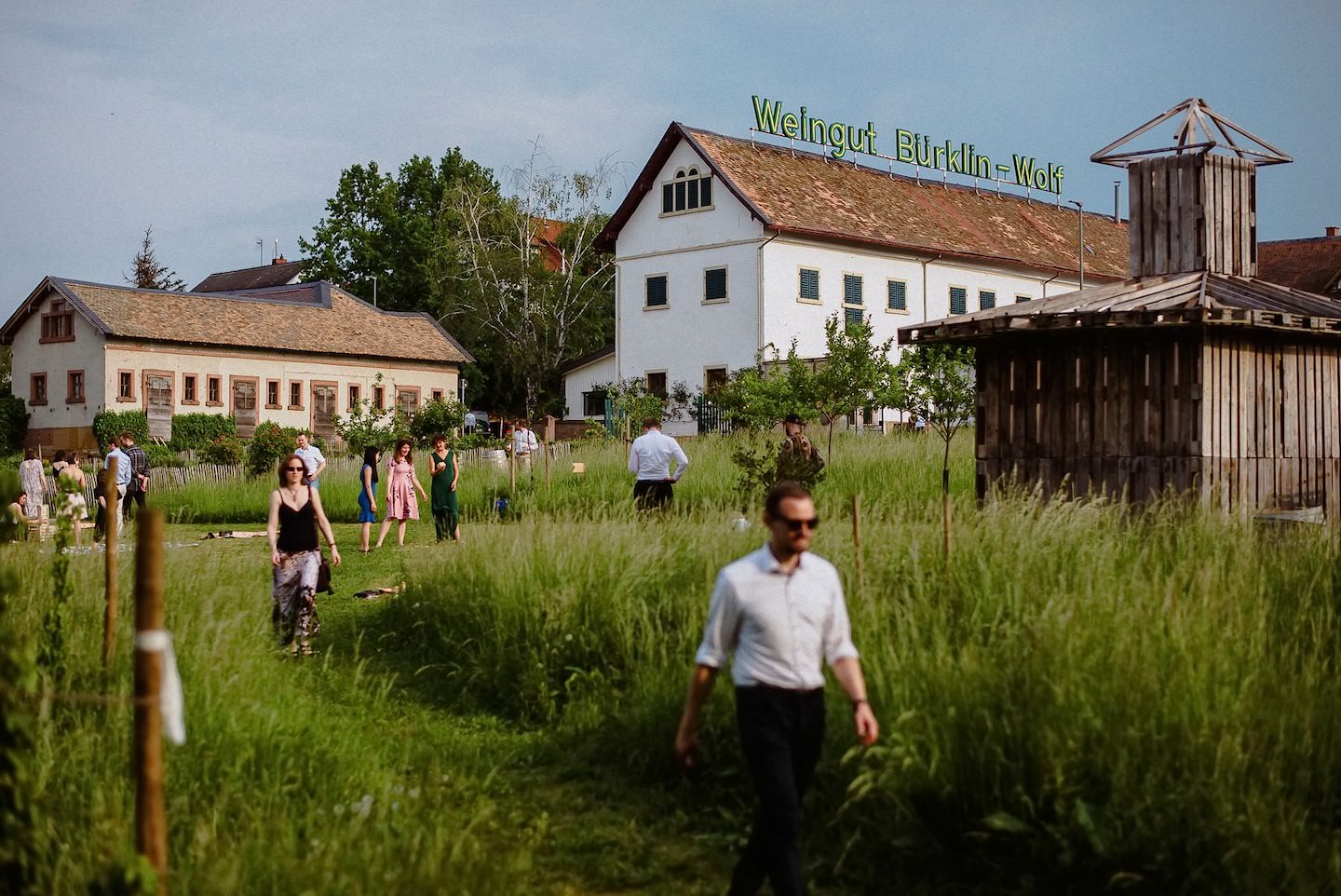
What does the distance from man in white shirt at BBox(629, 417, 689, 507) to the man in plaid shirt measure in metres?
8.98

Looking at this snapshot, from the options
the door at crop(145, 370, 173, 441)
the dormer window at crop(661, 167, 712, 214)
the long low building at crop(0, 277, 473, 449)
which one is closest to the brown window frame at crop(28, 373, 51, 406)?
the long low building at crop(0, 277, 473, 449)

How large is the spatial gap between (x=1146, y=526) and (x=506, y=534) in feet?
17.4

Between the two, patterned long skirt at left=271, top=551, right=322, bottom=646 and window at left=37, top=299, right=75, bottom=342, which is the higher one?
window at left=37, top=299, right=75, bottom=342

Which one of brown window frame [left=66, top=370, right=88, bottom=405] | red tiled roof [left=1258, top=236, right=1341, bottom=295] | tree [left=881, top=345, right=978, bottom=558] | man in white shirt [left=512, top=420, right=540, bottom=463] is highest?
red tiled roof [left=1258, top=236, right=1341, bottom=295]

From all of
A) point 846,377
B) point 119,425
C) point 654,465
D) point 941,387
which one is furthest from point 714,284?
point 654,465

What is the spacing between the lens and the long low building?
53312 mm

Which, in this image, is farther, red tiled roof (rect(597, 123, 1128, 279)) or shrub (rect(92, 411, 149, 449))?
shrub (rect(92, 411, 149, 449))

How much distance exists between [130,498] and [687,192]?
25.8m

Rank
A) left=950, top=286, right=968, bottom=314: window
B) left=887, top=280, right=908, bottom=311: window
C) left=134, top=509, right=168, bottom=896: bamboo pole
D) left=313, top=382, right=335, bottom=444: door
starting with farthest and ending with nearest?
left=313, top=382, right=335, bottom=444: door → left=950, top=286, right=968, bottom=314: window → left=887, top=280, right=908, bottom=311: window → left=134, top=509, right=168, bottom=896: bamboo pole

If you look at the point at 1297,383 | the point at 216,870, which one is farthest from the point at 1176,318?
the point at 216,870

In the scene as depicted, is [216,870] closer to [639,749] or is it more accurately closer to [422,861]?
[422,861]

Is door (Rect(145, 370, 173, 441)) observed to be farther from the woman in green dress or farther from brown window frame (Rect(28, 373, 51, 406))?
the woman in green dress

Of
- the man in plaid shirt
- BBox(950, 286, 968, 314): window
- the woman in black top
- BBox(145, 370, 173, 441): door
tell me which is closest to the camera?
the woman in black top

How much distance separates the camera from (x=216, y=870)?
18.0 ft
